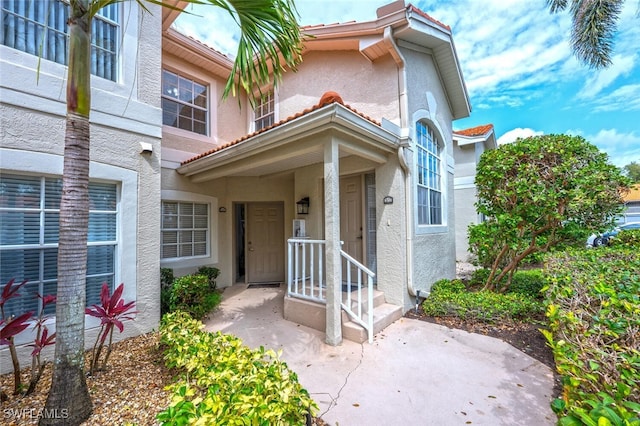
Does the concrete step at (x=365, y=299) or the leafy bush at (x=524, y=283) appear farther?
the leafy bush at (x=524, y=283)

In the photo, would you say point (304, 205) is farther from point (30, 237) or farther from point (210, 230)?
point (30, 237)

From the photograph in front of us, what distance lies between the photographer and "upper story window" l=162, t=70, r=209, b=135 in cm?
723

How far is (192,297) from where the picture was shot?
17.8 ft

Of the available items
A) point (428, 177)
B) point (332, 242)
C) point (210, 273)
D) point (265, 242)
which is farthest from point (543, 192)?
point (210, 273)

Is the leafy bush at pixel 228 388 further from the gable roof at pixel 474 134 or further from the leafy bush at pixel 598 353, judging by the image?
the gable roof at pixel 474 134

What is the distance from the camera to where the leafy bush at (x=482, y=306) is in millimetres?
5180

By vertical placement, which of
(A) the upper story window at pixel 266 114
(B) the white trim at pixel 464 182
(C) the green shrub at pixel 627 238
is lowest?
(C) the green shrub at pixel 627 238

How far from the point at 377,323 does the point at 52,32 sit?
22.6 feet

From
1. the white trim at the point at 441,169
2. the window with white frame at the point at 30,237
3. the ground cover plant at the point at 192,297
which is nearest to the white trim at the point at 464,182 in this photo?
the white trim at the point at 441,169

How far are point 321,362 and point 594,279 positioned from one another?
3.32 m

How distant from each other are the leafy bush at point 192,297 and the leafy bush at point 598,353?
18.0ft

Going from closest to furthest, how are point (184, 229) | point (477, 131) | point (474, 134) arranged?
point (184, 229)
point (474, 134)
point (477, 131)

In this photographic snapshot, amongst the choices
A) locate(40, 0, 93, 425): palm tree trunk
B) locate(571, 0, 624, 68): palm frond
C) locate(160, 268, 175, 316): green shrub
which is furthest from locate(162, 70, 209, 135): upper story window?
locate(571, 0, 624, 68): palm frond

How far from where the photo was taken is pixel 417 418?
2779mm
